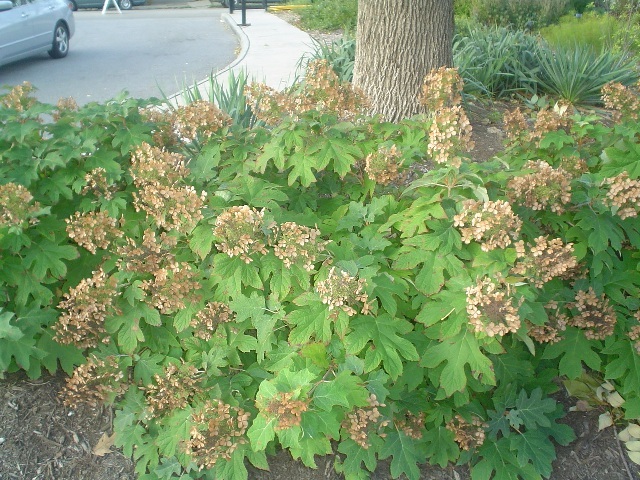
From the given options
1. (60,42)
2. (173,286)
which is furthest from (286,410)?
(60,42)

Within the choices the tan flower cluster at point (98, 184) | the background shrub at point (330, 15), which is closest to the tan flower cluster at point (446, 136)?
the tan flower cluster at point (98, 184)

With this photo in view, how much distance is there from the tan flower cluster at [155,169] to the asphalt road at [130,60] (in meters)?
4.97

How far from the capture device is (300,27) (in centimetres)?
1509

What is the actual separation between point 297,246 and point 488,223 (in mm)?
744

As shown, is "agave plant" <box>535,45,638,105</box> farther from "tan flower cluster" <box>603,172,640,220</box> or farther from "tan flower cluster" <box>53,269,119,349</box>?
"tan flower cluster" <box>53,269,119,349</box>

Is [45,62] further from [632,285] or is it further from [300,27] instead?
[632,285]

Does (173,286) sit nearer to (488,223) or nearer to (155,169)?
(155,169)

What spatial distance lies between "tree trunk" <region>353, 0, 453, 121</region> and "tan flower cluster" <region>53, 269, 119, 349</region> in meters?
3.70

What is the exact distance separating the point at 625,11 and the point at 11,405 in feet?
38.7

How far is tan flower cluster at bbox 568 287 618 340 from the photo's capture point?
2.80 metres

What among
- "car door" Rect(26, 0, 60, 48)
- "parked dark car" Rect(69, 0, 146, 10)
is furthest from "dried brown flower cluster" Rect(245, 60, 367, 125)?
"parked dark car" Rect(69, 0, 146, 10)

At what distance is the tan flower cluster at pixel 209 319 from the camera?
261 cm

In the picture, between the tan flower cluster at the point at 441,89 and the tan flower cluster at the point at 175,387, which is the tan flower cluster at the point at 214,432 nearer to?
the tan flower cluster at the point at 175,387

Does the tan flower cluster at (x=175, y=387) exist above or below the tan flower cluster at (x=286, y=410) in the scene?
below
